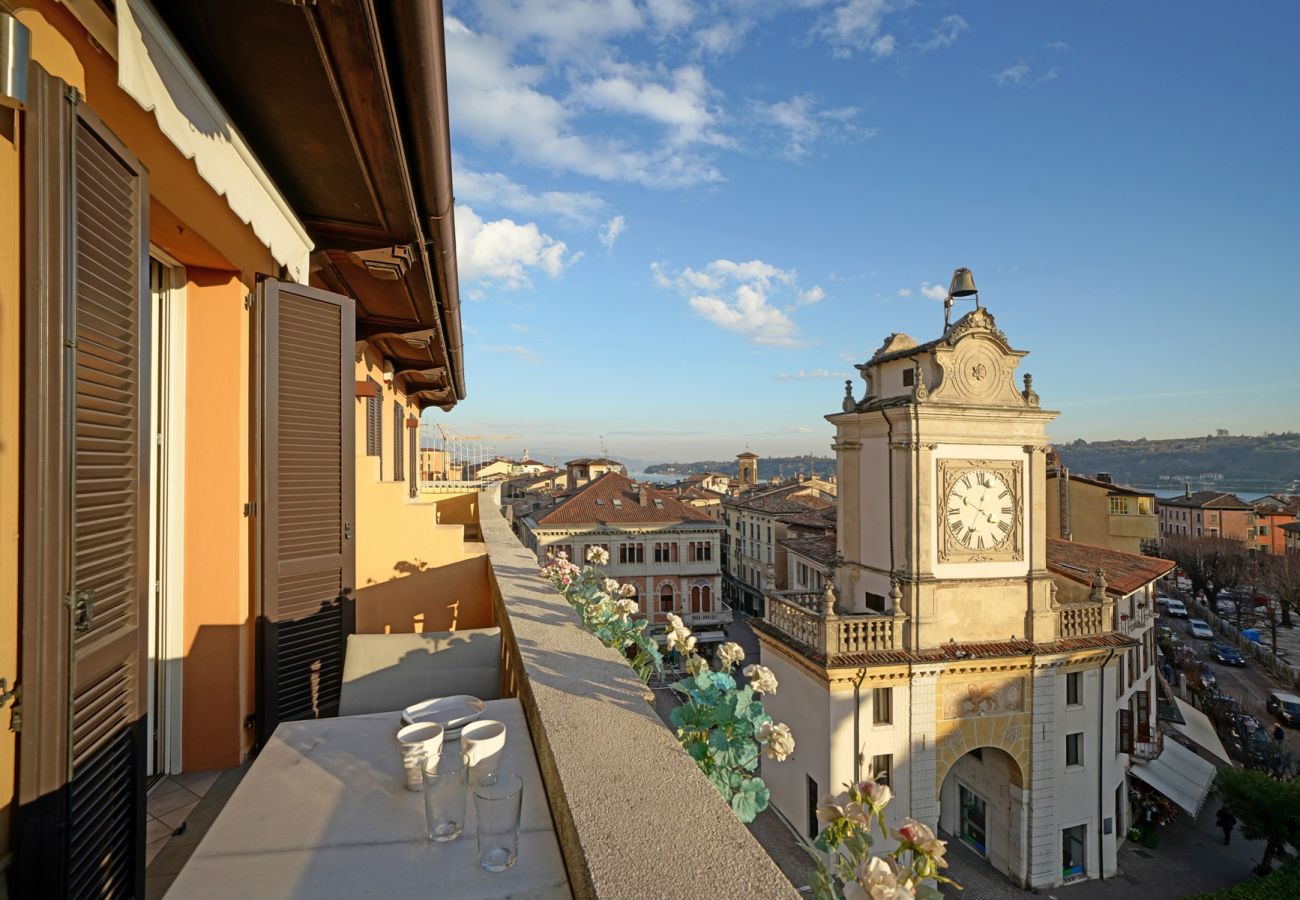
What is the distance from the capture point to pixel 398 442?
12773mm

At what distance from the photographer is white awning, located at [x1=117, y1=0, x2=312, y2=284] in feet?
6.97

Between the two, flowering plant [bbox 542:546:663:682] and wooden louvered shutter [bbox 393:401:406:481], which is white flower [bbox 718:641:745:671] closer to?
flowering plant [bbox 542:546:663:682]

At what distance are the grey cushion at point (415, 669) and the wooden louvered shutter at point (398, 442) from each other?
8.70 metres

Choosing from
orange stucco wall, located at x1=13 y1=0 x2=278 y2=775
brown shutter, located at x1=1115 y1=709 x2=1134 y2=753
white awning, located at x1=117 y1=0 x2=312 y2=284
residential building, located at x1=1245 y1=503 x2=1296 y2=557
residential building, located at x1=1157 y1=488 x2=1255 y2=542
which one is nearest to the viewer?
white awning, located at x1=117 y1=0 x2=312 y2=284

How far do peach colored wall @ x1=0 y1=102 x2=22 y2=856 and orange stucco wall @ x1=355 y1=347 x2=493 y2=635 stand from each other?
398 centimetres

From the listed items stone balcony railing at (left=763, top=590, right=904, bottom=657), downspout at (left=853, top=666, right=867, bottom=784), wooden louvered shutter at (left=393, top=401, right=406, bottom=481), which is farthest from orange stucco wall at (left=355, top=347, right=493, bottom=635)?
downspout at (left=853, top=666, right=867, bottom=784)

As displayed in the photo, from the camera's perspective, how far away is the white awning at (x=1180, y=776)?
55.8 feet

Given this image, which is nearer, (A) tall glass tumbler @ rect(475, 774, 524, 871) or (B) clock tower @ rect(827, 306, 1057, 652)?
(A) tall glass tumbler @ rect(475, 774, 524, 871)

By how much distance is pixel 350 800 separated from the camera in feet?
7.00

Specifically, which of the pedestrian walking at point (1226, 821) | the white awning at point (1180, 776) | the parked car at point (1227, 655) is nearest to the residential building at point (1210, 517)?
the parked car at point (1227, 655)

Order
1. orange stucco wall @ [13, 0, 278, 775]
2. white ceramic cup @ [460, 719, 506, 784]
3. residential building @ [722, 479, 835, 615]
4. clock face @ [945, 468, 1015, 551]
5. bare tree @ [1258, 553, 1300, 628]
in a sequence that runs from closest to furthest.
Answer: white ceramic cup @ [460, 719, 506, 784], orange stucco wall @ [13, 0, 278, 775], clock face @ [945, 468, 1015, 551], bare tree @ [1258, 553, 1300, 628], residential building @ [722, 479, 835, 615]

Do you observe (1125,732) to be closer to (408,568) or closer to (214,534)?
(408,568)

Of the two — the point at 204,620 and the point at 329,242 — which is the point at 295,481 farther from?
the point at 329,242

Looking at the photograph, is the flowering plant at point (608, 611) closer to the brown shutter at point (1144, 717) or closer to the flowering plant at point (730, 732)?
the flowering plant at point (730, 732)
